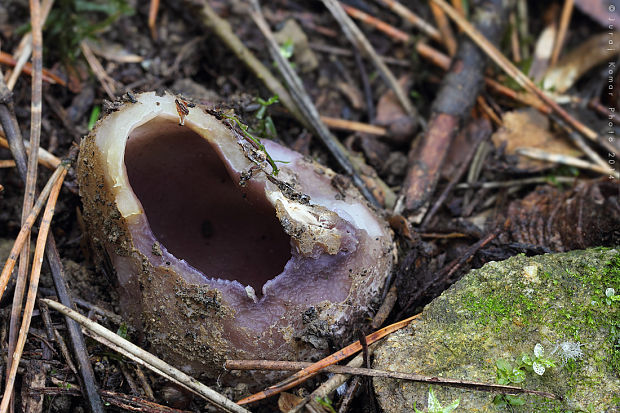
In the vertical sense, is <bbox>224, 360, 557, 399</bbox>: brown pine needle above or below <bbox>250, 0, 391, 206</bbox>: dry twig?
below

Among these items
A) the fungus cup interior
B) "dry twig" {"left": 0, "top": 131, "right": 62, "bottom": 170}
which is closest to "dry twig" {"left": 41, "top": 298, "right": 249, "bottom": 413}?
the fungus cup interior

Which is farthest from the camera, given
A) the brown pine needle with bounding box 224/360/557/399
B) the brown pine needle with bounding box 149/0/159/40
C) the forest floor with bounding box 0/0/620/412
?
the brown pine needle with bounding box 149/0/159/40

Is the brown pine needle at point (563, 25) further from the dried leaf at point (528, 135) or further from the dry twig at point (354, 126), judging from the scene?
the dry twig at point (354, 126)

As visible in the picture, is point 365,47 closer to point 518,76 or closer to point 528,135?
point 518,76

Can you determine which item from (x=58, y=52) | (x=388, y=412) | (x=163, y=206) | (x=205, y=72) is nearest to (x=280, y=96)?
(x=205, y=72)

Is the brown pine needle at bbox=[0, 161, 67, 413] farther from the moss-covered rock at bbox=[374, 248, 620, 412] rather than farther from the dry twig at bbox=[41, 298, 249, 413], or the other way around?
the moss-covered rock at bbox=[374, 248, 620, 412]

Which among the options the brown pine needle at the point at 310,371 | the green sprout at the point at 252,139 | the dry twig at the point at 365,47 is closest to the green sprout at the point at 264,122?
the green sprout at the point at 252,139
